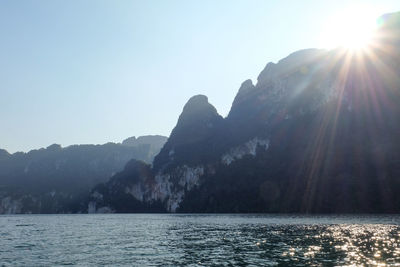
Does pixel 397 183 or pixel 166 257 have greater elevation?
pixel 397 183

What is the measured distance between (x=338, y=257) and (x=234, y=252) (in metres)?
12.3

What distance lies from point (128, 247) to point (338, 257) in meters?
28.6

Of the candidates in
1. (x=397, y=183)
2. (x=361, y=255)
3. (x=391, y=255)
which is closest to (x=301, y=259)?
(x=361, y=255)

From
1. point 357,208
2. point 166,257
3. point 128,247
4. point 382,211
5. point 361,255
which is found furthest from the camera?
point 357,208

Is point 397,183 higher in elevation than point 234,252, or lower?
higher

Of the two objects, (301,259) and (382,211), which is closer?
(301,259)

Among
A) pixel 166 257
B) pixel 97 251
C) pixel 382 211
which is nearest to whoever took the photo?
pixel 166 257

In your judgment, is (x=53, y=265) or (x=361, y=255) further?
(x=361, y=255)

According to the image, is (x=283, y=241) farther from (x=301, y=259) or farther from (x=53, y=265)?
(x=53, y=265)

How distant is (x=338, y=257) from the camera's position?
3909 centimetres

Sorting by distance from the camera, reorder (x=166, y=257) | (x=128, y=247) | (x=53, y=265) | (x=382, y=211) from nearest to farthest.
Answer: (x=53, y=265), (x=166, y=257), (x=128, y=247), (x=382, y=211)

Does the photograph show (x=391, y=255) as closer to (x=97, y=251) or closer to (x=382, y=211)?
(x=97, y=251)

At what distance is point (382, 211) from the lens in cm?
17562

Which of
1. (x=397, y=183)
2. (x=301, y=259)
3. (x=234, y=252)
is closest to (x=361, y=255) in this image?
(x=301, y=259)
